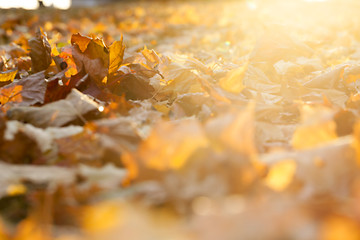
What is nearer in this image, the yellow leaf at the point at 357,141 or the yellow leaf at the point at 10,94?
the yellow leaf at the point at 357,141

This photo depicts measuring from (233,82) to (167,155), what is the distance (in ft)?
1.95

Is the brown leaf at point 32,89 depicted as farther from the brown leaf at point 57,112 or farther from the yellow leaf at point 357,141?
the yellow leaf at point 357,141

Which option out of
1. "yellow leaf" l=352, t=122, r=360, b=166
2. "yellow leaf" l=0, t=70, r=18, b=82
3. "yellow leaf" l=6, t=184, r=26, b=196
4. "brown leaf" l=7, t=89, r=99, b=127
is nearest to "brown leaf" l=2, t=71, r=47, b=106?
"brown leaf" l=7, t=89, r=99, b=127

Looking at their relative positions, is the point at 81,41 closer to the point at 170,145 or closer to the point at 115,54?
the point at 115,54

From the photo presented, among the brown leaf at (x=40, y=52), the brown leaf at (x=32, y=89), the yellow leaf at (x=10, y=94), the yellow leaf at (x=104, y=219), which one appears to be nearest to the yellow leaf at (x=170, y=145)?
the yellow leaf at (x=104, y=219)

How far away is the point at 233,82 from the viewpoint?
1.28m

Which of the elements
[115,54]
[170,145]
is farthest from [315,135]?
[115,54]

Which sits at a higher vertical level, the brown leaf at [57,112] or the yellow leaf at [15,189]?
the brown leaf at [57,112]

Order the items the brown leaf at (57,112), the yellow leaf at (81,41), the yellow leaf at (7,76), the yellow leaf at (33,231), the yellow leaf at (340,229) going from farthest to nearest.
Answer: the yellow leaf at (7,76) < the yellow leaf at (81,41) < the brown leaf at (57,112) < the yellow leaf at (33,231) < the yellow leaf at (340,229)

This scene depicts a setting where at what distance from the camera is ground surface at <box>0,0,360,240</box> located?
1.96ft

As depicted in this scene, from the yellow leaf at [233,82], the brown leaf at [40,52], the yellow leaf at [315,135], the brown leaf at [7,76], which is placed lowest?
the yellow leaf at [315,135]

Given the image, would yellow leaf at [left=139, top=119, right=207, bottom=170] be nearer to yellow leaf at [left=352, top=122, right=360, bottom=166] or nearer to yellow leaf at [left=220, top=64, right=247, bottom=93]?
yellow leaf at [left=352, top=122, right=360, bottom=166]

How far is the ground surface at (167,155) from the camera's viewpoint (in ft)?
1.96

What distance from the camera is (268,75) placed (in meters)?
2.01
